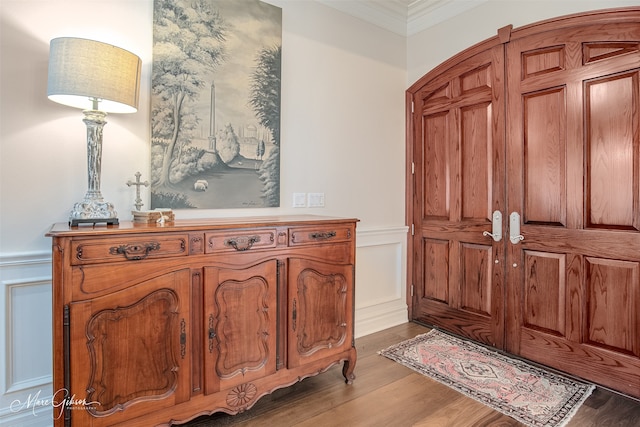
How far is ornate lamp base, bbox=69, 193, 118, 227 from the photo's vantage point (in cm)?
169

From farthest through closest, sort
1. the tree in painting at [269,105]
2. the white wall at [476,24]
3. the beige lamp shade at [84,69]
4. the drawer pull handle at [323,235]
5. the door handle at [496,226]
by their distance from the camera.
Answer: the door handle at [496,226] → the tree in painting at [269,105] → the white wall at [476,24] → the drawer pull handle at [323,235] → the beige lamp shade at [84,69]

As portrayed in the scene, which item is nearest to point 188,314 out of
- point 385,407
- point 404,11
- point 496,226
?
point 385,407

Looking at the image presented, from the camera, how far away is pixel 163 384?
165 centimetres

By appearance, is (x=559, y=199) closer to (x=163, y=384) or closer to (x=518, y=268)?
(x=518, y=268)

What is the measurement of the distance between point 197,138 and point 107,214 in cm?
76

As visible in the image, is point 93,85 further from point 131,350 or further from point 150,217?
point 131,350

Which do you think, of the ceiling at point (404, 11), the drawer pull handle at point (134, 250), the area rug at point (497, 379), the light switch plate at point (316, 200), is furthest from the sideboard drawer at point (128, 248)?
the ceiling at point (404, 11)

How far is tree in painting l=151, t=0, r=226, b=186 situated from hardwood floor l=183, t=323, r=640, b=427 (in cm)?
150

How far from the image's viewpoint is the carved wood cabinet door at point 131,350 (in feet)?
4.76

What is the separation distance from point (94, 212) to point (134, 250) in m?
0.37

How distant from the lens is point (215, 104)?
2.32 meters

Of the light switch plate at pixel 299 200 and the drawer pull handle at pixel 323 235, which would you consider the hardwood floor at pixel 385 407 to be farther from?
the light switch plate at pixel 299 200

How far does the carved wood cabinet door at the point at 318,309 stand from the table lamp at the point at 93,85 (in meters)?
1.02

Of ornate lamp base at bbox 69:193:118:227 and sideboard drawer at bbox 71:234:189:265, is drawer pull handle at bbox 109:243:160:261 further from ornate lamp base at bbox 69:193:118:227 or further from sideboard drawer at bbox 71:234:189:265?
ornate lamp base at bbox 69:193:118:227
